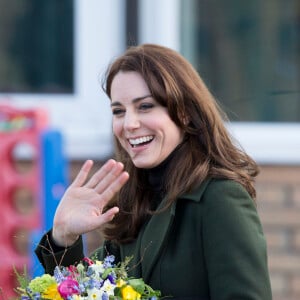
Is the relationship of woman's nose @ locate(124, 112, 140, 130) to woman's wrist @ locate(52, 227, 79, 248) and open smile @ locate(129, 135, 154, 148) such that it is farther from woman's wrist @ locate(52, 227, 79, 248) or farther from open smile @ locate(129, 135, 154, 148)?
woman's wrist @ locate(52, 227, 79, 248)

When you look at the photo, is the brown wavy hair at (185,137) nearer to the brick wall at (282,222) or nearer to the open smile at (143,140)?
the open smile at (143,140)

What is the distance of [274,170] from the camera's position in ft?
18.9

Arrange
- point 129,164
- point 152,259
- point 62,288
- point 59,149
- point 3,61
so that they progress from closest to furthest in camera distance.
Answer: point 62,288 < point 152,259 < point 129,164 < point 59,149 < point 3,61

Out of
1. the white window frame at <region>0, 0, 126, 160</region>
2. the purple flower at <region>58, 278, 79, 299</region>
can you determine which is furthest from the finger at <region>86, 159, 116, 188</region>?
the white window frame at <region>0, 0, 126, 160</region>

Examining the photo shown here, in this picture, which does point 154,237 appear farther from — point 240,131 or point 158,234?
point 240,131

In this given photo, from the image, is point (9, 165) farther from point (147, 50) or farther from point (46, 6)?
point (147, 50)

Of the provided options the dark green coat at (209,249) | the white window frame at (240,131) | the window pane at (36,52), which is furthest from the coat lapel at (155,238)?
the window pane at (36,52)

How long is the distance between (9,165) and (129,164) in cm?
255

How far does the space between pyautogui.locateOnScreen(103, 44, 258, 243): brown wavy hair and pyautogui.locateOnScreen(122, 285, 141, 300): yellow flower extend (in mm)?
333

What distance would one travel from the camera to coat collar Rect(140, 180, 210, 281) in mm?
2830

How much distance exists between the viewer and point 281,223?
5801 mm

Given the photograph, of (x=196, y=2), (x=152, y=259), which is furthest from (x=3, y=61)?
(x=152, y=259)

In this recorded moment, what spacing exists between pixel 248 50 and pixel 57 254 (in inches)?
122

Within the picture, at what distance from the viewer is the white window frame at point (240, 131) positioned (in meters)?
5.72
